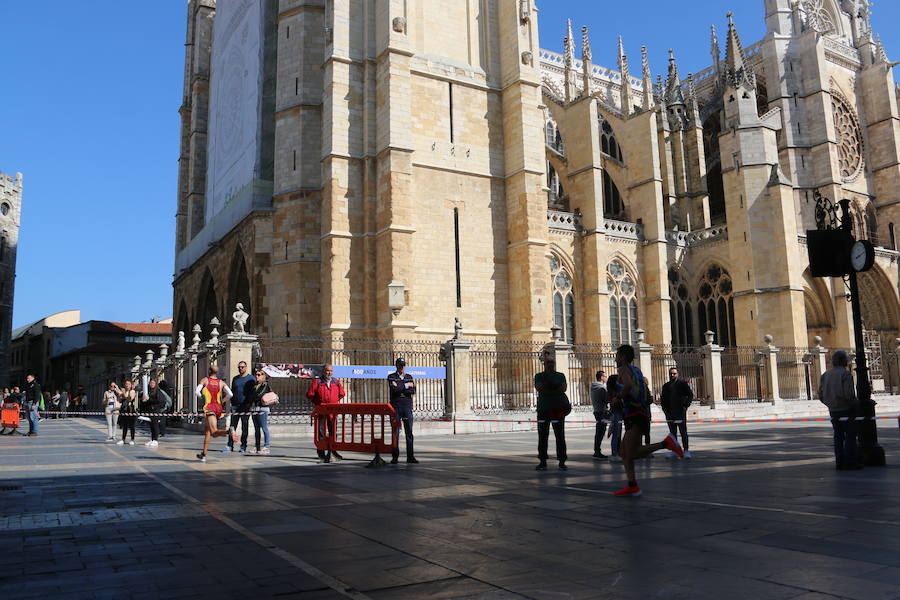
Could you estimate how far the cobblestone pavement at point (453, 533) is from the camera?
3.24 m

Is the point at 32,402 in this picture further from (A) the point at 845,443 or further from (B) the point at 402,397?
(A) the point at 845,443

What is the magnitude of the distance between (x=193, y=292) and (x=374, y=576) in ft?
105

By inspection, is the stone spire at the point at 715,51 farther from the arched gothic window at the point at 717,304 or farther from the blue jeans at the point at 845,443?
the blue jeans at the point at 845,443

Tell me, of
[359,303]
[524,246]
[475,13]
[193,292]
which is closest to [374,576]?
[359,303]


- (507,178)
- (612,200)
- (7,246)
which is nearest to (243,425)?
(507,178)

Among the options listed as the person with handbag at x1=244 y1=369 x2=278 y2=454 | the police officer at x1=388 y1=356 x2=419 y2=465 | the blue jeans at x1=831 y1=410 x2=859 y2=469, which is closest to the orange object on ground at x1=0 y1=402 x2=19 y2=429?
the person with handbag at x1=244 y1=369 x2=278 y2=454

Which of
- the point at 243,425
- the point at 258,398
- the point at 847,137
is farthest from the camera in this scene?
the point at 847,137

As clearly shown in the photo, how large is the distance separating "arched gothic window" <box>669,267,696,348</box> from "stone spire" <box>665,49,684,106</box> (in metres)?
10.1

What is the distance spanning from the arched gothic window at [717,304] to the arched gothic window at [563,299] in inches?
273

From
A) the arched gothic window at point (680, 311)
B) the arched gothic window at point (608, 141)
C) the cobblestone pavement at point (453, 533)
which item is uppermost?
the arched gothic window at point (608, 141)

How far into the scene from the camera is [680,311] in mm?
30625

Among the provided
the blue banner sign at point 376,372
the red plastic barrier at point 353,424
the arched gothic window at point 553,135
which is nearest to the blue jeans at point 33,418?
the blue banner sign at point 376,372

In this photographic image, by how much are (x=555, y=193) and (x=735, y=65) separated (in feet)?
32.4

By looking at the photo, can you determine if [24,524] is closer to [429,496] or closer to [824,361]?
[429,496]
